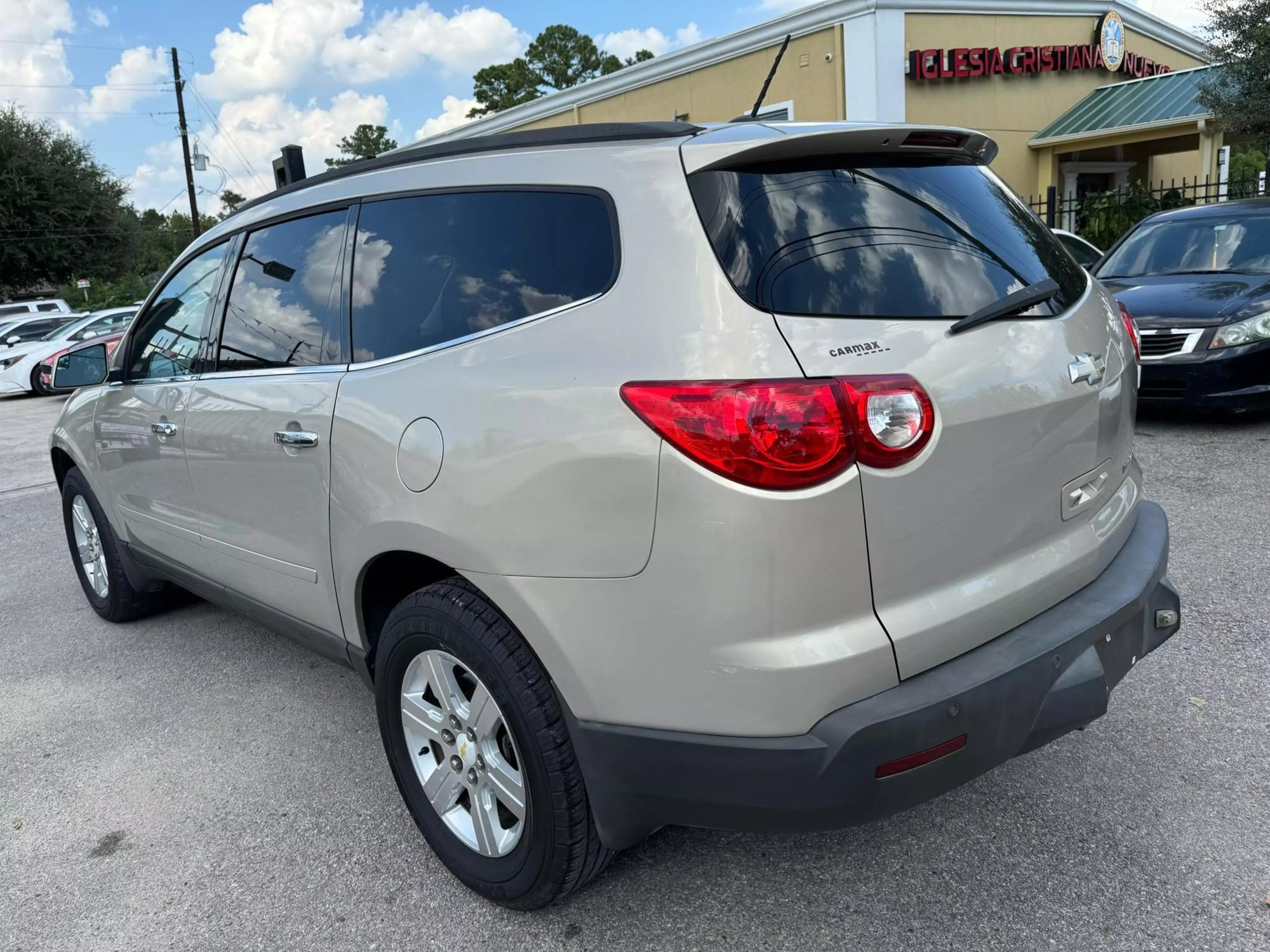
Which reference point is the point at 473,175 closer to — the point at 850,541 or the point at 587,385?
the point at 587,385

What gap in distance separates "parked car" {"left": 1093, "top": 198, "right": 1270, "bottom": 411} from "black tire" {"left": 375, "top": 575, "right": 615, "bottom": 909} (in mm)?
5625

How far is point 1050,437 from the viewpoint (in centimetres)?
217

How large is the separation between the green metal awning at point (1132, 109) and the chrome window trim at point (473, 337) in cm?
1964

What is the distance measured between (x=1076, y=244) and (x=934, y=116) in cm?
1085

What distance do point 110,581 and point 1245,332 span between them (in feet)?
22.5

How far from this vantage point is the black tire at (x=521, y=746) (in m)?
2.14

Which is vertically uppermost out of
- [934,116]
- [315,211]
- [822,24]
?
[822,24]

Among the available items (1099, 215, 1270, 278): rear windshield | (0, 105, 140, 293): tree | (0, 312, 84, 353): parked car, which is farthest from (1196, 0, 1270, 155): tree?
(0, 105, 140, 293): tree

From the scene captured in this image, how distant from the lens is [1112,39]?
849 inches

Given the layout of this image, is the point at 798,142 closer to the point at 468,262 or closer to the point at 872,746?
the point at 468,262

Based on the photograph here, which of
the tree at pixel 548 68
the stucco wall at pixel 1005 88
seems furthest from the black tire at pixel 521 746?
the tree at pixel 548 68

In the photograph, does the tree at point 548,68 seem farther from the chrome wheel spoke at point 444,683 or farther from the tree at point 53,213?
the chrome wheel spoke at point 444,683

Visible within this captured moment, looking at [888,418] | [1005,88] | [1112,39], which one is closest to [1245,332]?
[888,418]

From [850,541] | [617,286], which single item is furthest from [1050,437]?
[617,286]
